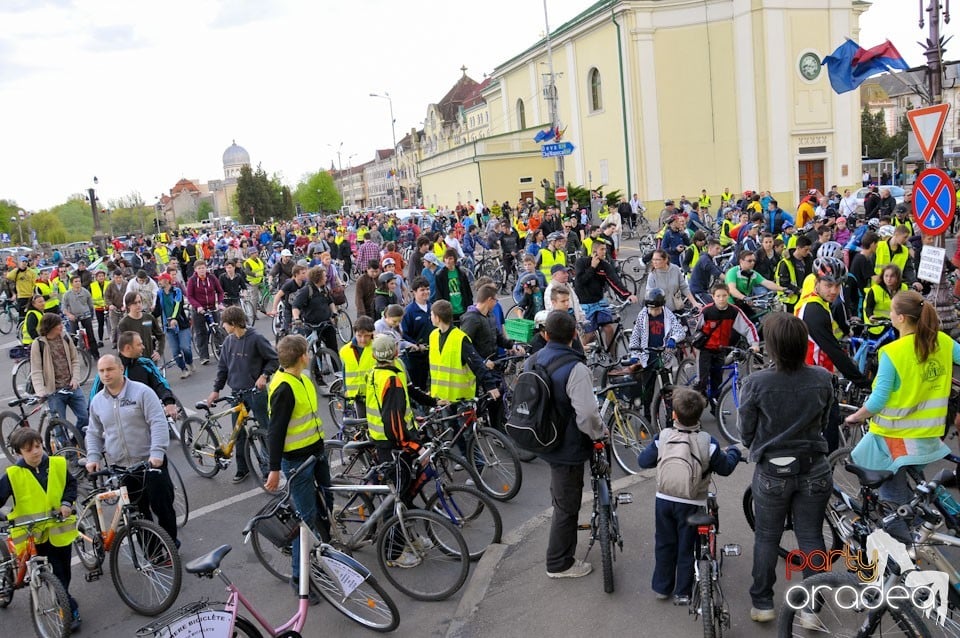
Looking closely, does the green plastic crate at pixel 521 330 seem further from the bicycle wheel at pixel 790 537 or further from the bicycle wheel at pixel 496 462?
the bicycle wheel at pixel 790 537

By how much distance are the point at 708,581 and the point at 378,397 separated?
9.41ft

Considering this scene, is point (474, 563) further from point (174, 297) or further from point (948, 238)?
point (948, 238)

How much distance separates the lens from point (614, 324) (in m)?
10.5

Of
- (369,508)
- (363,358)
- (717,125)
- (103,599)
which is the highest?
(717,125)

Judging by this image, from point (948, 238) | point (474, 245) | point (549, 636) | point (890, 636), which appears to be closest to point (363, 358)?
point (549, 636)

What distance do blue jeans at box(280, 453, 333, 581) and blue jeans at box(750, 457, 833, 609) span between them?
305cm

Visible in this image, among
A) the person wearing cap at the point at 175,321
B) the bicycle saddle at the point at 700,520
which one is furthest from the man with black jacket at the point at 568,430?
the person wearing cap at the point at 175,321

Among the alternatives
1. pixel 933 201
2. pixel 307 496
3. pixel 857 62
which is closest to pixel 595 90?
pixel 857 62

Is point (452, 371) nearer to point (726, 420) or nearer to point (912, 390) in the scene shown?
point (726, 420)

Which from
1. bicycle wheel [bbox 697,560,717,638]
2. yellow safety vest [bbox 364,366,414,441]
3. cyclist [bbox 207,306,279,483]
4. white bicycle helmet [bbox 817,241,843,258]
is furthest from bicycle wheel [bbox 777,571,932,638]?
white bicycle helmet [bbox 817,241,843,258]

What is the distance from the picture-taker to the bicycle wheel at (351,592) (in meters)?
5.00

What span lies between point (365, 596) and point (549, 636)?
50.4 inches

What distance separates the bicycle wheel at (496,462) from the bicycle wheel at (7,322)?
19.1m

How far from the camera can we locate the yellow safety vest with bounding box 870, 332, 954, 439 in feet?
15.5
